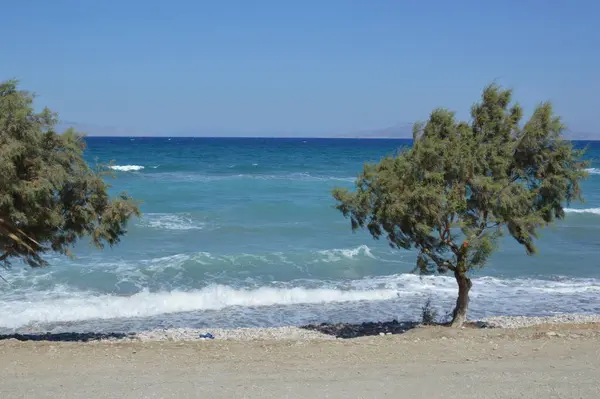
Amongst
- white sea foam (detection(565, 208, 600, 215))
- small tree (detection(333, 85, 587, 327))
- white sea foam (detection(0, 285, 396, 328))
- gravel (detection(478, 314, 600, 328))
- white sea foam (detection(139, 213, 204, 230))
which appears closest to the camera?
small tree (detection(333, 85, 587, 327))

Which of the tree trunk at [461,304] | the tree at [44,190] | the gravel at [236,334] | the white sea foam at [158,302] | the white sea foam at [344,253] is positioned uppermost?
the tree at [44,190]

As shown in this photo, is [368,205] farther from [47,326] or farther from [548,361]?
[47,326]

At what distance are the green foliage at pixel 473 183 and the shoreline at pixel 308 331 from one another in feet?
6.60

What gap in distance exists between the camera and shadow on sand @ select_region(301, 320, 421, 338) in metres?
14.5

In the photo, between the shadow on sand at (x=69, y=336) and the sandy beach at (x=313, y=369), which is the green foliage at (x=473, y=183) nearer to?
the sandy beach at (x=313, y=369)

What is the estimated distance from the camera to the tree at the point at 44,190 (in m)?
10.6

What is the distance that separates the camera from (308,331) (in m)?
14.8

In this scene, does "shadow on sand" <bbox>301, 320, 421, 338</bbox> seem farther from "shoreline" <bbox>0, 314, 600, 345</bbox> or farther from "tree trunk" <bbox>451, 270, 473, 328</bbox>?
"tree trunk" <bbox>451, 270, 473, 328</bbox>

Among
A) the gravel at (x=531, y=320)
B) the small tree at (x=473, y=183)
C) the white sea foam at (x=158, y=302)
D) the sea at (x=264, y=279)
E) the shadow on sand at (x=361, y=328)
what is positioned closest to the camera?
the small tree at (x=473, y=183)

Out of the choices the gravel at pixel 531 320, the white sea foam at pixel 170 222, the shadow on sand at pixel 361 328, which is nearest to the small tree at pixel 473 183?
the shadow on sand at pixel 361 328

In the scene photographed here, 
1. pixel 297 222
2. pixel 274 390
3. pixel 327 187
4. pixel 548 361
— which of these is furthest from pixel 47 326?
pixel 327 187

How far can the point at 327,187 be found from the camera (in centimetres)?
4912

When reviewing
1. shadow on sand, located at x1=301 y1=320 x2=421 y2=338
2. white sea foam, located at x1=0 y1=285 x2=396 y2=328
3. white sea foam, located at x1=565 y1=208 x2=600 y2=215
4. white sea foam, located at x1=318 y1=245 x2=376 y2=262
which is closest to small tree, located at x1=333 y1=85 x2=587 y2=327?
shadow on sand, located at x1=301 y1=320 x2=421 y2=338

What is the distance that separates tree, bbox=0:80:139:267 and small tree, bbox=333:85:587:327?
4.71 metres
